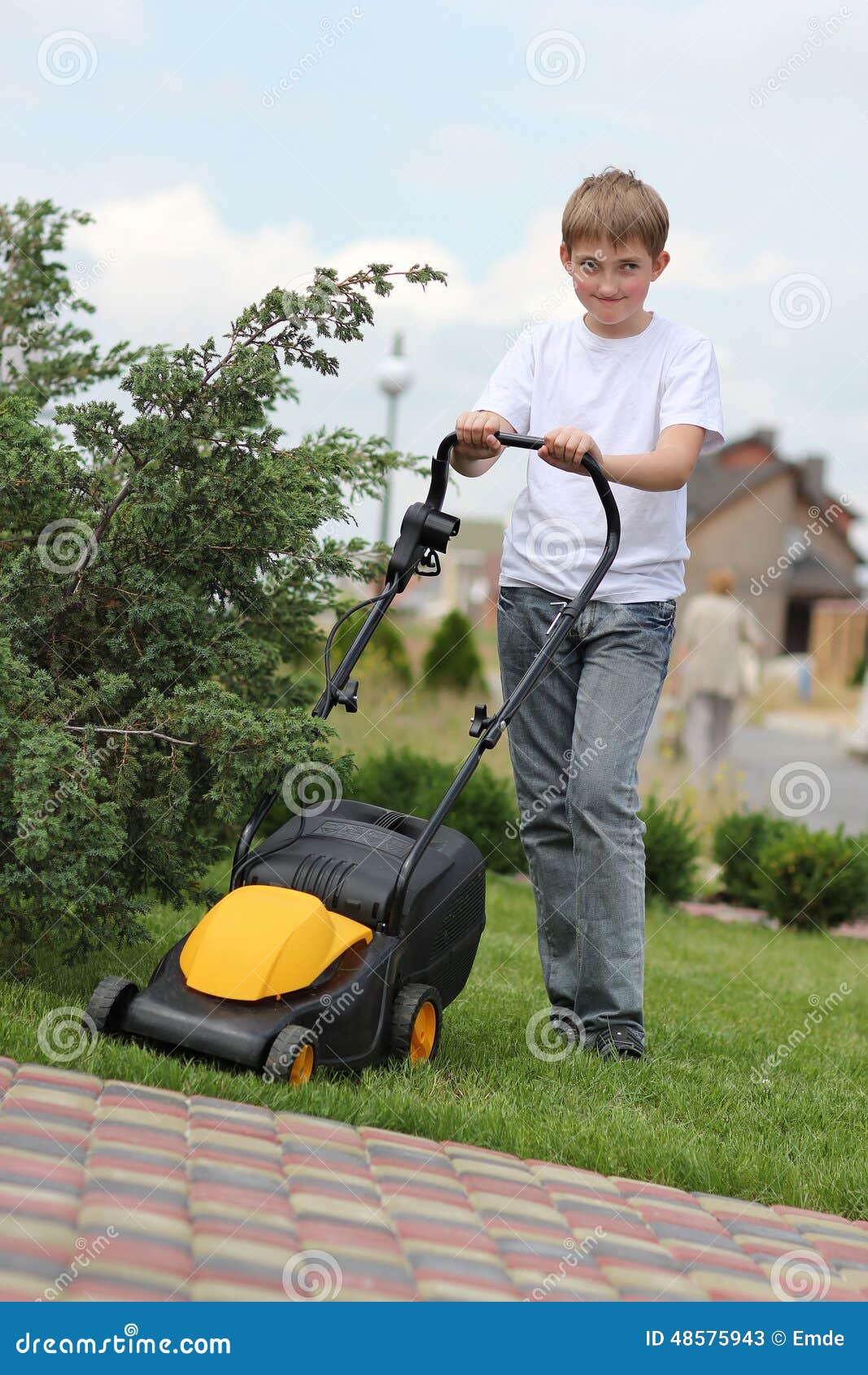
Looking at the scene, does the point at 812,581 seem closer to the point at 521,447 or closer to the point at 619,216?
the point at 619,216

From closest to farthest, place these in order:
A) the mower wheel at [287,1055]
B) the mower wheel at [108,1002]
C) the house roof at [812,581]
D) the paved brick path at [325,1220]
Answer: the paved brick path at [325,1220] < the mower wheel at [287,1055] < the mower wheel at [108,1002] < the house roof at [812,581]

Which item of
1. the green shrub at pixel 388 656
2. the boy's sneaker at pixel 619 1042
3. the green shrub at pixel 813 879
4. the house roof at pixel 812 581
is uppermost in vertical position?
the house roof at pixel 812 581

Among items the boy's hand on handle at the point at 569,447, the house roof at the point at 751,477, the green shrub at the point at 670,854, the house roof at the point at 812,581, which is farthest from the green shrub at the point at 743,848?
the house roof at the point at 812,581

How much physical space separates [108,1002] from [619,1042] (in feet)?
4.59

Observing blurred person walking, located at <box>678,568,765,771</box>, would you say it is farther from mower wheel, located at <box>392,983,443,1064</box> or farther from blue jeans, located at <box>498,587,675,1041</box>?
mower wheel, located at <box>392,983,443,1064</box>

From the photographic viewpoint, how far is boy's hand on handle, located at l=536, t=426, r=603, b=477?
10.5 ft

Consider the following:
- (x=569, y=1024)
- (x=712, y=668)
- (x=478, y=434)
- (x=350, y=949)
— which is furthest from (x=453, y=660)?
(x=350, y=949)

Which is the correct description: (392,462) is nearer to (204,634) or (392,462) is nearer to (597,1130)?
(204,634)

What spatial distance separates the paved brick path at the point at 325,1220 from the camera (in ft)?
6.74

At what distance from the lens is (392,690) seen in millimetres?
12414

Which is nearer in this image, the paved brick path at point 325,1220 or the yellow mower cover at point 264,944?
the paved brick path at point 325,1220

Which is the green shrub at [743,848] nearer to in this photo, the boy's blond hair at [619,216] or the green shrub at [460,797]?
the green shrub at [460,797]

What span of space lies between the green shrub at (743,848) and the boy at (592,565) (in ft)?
17.7
